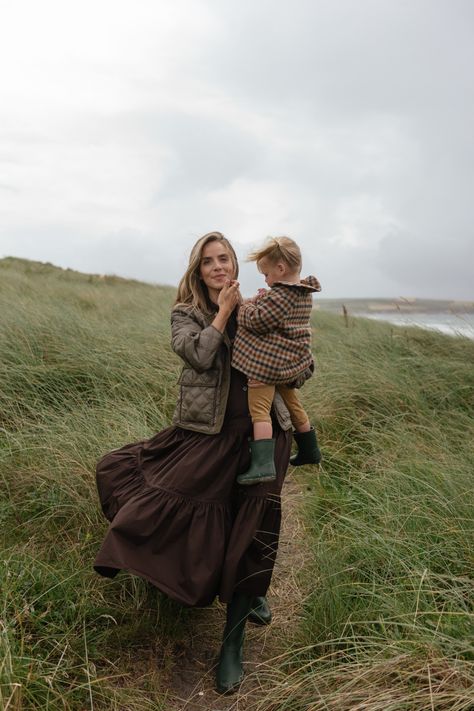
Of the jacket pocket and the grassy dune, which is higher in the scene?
the jacket pocket

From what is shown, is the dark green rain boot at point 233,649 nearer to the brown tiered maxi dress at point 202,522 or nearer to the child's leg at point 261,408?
the brown tiered maxi dress at point 202,522

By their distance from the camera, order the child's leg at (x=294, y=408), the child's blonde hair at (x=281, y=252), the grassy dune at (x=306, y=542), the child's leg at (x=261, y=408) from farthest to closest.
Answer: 1. the child's leg at (x=294, y=408)
2. the child's blonde hair at (x=281, y=252)
3. the child's leg at (x=261, y=408)
4. the grassy dune at (x=306, y=542)

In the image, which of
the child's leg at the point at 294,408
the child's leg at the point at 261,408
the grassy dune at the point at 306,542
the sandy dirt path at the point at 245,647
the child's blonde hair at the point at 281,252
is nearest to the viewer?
the grassy dune at the point at 306,542

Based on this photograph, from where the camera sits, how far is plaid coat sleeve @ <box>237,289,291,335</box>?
2545 mm

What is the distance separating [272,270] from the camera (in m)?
2.77

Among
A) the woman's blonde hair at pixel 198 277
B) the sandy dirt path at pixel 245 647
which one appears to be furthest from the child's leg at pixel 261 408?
the sandy dirt path at pixel 245 647

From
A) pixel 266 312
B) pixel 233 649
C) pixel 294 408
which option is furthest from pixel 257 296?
pixel 233 649

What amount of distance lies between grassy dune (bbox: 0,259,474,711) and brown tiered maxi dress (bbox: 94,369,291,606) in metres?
0.29

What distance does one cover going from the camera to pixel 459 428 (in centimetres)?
466

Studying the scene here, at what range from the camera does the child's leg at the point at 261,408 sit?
252cm

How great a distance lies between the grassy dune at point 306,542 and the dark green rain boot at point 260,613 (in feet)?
0.60

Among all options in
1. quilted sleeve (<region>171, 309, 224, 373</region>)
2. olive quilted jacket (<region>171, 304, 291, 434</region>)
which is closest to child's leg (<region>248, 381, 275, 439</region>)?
olive quilted jacket (<region>171, 304, 291, 434</region>)

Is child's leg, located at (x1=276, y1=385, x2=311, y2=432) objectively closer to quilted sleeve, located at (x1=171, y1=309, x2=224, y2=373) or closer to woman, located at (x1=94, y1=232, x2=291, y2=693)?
woman, located at (x1=94, y1=232, x2=291, y2=693)

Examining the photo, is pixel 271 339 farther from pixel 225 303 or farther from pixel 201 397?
pixel 201 397
